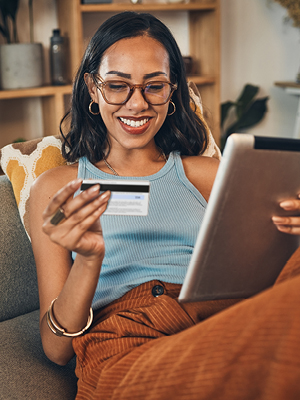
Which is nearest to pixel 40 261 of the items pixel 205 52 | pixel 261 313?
pixel 261 313

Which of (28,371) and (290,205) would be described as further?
(28,371)

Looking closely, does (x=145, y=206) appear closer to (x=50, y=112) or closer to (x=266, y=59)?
(x=50, y=112)

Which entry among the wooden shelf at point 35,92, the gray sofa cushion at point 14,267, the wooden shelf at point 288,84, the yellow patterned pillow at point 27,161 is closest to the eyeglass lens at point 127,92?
the yellow patterned pillow at point 27,161

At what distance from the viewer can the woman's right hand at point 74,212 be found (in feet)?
2.55

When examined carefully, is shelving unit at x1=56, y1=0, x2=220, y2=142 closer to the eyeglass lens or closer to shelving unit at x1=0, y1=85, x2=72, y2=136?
shelving unit at x1=0, y1=85, x2=72, y2=136

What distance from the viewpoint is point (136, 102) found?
3.77ft

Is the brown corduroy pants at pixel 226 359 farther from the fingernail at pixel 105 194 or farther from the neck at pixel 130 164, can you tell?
the neck at pixel 130 164

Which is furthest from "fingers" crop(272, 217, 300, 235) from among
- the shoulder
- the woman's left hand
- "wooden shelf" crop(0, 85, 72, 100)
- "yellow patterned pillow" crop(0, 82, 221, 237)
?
"wooden shelf" crop(0, 85, 72, 100)

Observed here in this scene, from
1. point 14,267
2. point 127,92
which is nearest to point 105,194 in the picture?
point 127,92

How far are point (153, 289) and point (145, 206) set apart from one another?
0.35 metres

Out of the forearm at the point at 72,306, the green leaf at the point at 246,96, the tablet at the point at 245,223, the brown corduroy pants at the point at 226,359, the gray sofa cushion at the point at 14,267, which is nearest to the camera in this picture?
the brown corduroy pants at the point at 226,359

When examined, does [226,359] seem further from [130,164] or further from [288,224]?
[130,164]

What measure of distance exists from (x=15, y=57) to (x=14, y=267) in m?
1.41

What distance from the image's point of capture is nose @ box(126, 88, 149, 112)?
1149mm
